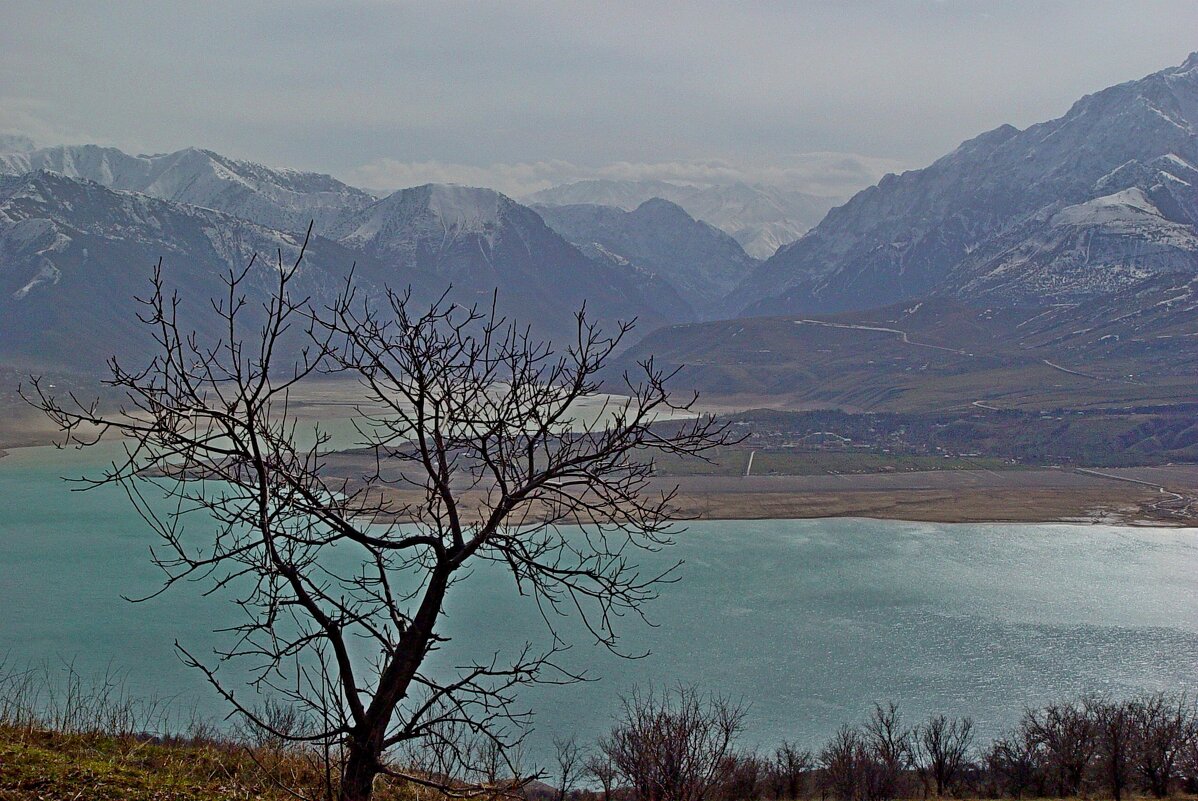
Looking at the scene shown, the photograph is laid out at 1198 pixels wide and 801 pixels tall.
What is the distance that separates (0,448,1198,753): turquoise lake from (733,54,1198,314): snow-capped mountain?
81.2 metres

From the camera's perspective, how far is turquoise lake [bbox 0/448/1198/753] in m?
18.9

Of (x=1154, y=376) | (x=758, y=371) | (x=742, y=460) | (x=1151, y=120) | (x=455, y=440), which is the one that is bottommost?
(x=455, y=440)

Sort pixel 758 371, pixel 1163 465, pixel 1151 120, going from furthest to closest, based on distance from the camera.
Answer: pixel 1151 120 → pixel 758 371 → pixel 1163 465

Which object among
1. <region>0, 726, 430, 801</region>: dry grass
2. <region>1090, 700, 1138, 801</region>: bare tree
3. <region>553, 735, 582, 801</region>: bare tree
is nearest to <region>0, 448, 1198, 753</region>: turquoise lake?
<region>553, 735, 582, 801</region>: bare tree

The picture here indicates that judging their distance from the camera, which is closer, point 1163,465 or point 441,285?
point 1163,465

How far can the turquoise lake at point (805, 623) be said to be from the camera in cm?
1891

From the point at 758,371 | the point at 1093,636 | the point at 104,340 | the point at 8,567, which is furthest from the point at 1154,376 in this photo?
→ the point at 104,340

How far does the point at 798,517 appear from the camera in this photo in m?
38.9

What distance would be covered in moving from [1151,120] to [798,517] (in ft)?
388

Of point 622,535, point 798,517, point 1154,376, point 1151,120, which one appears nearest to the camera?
point 622,535

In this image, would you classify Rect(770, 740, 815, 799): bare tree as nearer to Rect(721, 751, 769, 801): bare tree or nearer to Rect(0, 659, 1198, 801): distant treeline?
Rect(0, 659, 1198, 801): distant treeline

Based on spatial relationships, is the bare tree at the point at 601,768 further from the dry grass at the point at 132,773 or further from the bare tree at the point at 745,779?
the dry grass at the point at 132,773

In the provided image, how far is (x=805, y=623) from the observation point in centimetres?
2352

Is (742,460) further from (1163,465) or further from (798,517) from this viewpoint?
(1163,465)
